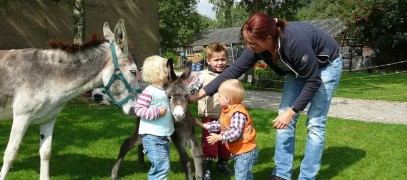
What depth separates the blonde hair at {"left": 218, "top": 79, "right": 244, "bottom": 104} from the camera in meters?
4.18

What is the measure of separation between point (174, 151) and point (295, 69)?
11.1 feet

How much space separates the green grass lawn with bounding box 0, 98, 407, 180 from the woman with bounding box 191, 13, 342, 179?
90 centimetres

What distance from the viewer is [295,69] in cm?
418

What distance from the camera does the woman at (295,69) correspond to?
3.95 m

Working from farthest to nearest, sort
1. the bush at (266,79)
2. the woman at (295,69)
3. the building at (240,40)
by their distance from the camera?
the building at (240,40) → the bush at (266,79) → the woman at (295,69)

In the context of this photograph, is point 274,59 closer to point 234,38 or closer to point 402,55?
point 402,55

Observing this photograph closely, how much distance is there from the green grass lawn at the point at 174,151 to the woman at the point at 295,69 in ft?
Result: 2.96

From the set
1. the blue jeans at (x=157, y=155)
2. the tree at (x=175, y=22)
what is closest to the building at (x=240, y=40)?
the tree at (x=175, y=22)

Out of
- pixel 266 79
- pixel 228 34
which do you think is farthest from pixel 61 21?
pixel 228 34

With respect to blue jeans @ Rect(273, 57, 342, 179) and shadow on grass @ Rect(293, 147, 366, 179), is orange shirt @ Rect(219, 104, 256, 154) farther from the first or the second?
shadow on grass @ Rect(293, 147, 366, 179)

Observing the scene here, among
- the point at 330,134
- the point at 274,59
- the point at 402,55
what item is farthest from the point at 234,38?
the point at 274,59

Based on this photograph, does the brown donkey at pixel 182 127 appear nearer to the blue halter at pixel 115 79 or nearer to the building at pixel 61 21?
the blue halter at pixel 115 79

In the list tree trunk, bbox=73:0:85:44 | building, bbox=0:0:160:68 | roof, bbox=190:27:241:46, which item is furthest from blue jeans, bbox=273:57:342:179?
roof, bbox=190:27:241:46

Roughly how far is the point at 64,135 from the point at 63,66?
3978 millimetres
